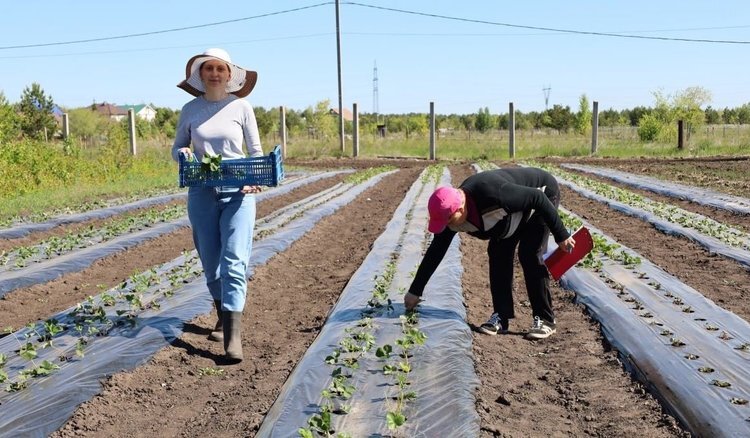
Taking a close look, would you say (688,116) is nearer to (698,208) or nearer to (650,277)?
(698,208)

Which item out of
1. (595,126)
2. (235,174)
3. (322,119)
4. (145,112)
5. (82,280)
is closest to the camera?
(235,174)

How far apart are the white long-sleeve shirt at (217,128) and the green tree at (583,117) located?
36.8 m

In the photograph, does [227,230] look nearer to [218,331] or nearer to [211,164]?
Answer: [211,164]

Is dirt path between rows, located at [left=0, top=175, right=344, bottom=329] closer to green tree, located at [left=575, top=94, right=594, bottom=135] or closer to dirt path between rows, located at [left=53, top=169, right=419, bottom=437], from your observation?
dirt path between rows, located at [left=53, top=169, right=419, bottom=437]

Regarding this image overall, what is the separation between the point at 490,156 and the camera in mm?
27422

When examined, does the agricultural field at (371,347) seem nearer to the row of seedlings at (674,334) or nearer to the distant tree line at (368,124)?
the row of seedlings at (674,334)

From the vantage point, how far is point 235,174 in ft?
13.0

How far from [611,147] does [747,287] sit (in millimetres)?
23905

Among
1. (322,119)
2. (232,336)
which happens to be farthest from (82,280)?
(322,119)

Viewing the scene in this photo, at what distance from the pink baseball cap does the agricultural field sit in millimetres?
629

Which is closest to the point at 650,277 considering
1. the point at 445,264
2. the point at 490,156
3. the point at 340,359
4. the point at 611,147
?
the point at 445,264

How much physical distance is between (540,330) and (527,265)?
0.47 meters

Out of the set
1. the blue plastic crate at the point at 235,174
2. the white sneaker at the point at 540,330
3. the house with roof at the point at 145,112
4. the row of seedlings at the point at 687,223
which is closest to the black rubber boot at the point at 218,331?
the blue plastic crate at the point at 235,174

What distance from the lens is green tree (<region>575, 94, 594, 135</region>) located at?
129 ft
